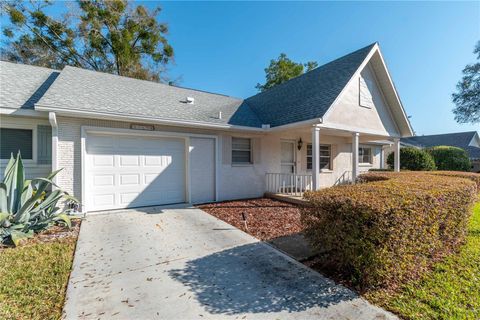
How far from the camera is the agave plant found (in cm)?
464

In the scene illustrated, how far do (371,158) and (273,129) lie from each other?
942 centimetres

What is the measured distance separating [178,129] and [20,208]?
4.63 metres

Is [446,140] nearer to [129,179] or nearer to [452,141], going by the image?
[452,141]

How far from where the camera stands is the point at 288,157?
1068 centimetres

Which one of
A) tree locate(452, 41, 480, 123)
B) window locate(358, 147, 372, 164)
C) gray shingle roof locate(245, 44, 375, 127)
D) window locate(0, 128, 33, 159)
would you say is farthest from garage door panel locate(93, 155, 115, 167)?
tree locate(452, 41, 480, 123)

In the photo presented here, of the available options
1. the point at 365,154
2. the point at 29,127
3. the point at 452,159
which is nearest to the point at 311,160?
the point at 365,154

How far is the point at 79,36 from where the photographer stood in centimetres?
1747

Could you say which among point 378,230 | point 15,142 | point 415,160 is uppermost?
point 15,142

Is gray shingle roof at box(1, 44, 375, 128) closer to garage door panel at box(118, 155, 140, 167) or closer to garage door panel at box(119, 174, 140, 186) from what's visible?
garage door panel at box(118, 155, 140, 167)

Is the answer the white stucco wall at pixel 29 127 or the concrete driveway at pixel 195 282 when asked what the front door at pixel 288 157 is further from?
the white stucco wall at pixel 29 127

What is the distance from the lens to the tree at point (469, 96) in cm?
2231

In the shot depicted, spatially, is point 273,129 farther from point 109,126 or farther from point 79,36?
point 79,36

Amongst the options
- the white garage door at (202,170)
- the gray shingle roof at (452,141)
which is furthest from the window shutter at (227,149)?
the gray shingle roof at (452,141)

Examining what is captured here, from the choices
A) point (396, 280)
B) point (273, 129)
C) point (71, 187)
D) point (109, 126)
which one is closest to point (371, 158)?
point (273, 129)
